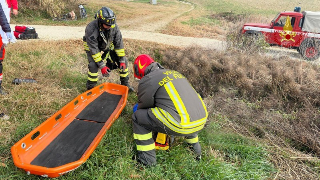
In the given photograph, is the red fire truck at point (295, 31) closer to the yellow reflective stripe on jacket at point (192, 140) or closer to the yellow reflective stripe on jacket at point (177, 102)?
the yellow reflective stripe on jacket at point (192, 140)

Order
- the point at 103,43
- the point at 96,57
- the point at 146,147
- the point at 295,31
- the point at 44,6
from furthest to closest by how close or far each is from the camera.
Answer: the point at 44,6
the point at 295,31
the point at 103,43
the point at 96,57
the point at 146,147

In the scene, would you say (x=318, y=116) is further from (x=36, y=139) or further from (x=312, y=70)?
(x=36, y=139)

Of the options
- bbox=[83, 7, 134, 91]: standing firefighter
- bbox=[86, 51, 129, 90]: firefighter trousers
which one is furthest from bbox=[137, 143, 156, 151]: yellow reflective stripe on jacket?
bbox=[86, 51, 129, 90]: firefighter trousers

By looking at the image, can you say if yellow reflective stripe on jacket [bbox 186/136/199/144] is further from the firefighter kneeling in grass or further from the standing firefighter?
the standing firefighter

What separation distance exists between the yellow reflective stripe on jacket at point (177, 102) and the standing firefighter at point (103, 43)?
1949 millimetres

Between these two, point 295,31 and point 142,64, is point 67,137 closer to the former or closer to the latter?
point 142,64

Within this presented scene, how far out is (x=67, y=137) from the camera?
3379 millimetres

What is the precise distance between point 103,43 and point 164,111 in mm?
2437

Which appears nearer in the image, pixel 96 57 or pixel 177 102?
pixel 177 102

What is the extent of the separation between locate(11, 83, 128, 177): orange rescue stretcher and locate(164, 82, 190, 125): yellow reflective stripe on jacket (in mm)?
1121

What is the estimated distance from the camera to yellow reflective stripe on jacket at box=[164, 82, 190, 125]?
8.86ft

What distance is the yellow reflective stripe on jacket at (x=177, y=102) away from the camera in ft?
8.86

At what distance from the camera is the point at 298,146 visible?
3.87 m

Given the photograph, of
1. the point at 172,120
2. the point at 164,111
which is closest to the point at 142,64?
the point at 164,111
